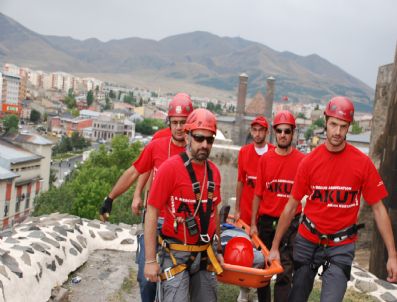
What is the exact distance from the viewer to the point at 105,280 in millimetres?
6957

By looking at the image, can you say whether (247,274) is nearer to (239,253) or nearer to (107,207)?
(239,253)

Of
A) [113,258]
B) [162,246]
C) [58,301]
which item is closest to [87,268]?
[113,258]

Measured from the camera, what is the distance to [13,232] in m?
7.39

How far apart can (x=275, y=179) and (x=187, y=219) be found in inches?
67.4

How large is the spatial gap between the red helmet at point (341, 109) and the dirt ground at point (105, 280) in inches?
134

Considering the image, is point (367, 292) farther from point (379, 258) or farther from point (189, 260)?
point (189, 260)

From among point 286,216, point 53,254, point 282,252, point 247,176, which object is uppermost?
point 247,176

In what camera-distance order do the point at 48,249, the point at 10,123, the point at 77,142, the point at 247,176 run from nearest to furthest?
the point at 247,176
the point at 48,249
the point at 10,123
the point at 77,142

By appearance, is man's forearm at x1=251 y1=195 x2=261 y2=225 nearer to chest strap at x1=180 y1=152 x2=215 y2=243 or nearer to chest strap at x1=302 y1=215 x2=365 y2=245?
chest strap at x1=302 y1=215 x2=365 y2=245

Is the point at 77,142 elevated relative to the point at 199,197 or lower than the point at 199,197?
lower

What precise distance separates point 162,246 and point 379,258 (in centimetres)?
501

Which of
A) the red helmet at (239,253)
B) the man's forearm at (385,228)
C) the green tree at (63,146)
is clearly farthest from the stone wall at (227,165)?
the green tree at (63,146)

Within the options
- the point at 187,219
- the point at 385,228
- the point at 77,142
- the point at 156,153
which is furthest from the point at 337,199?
the point at 77,142

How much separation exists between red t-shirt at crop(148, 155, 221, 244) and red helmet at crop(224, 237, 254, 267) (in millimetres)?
628
